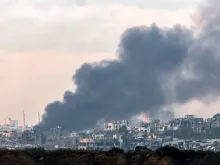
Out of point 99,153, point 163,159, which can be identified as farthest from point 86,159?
point 163,159

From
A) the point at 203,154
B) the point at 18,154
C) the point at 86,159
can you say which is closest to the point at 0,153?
the point at 18,154

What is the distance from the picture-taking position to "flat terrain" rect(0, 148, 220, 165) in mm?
55125

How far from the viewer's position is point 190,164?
55.4 meters

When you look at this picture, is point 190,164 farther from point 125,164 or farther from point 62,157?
point 62,157

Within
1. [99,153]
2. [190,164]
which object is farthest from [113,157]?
[190,164]

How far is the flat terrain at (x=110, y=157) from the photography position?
181ft

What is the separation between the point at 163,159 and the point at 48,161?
7.55 meters

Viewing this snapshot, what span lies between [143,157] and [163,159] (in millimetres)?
1566

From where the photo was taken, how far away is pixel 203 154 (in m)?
56.3

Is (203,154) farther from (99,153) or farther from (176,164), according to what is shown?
(99,153)

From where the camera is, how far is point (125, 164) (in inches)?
2199

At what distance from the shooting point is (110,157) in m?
56.9

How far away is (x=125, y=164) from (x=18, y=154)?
22.0 feet

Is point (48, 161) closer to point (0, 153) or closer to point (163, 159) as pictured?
point (0, 153)
